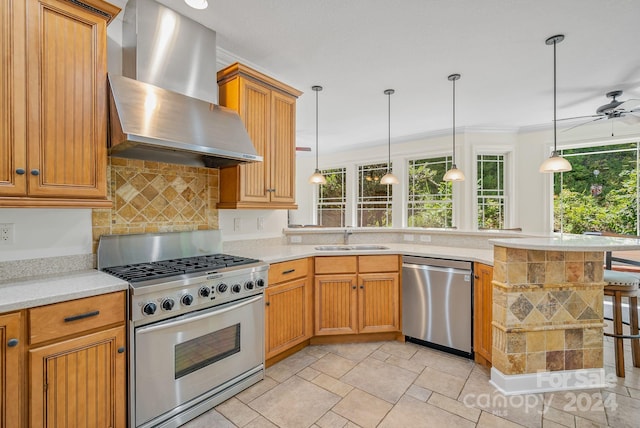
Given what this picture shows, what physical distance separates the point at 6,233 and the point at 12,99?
770 millimetres

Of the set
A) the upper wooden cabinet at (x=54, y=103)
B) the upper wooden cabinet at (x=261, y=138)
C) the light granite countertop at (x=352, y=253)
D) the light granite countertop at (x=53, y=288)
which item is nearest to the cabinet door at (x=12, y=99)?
the upper wooden cabinet at (x=54, y=103)

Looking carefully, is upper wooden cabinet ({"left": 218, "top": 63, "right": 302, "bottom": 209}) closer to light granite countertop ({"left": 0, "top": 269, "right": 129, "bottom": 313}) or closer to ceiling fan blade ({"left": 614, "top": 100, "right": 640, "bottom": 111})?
light granite countertop ({"left": 0, "top": 269, "right": 129, "bottom": 313})

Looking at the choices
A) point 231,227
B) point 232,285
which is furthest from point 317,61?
point 232,285

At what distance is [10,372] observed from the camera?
51.9 inches

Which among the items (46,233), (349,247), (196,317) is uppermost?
(46,233)

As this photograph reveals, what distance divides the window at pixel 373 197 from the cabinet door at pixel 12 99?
5.73 metres

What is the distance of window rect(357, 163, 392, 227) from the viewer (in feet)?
21.4

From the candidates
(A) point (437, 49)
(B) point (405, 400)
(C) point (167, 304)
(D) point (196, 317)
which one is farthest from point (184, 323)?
(A) point (437, 49)

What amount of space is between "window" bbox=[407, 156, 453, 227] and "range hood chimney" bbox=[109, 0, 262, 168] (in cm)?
436

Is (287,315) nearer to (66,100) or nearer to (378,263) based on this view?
(378,263)

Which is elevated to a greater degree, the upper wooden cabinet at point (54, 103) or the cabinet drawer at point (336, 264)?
the upper wooden cabinet at point (54, 103)

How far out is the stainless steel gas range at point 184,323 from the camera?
1.69m

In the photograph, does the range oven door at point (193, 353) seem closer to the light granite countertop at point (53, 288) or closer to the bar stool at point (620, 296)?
the light granite countertop at point (53, 288)

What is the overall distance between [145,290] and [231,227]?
4.17 ft
